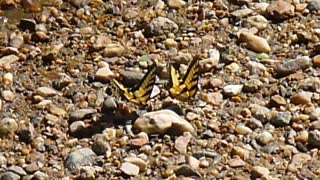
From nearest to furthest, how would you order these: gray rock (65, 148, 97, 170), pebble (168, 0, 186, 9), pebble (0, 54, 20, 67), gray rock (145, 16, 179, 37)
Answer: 1. gray rock (65, 148, 97, 170)
2. pebble (0, 54, 20, 67)
3. gray rock (145, 16, 179, 37)
4. pebble (168, 0, 186, 9)

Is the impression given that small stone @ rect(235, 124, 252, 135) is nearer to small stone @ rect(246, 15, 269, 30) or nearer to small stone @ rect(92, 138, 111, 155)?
small stone @ rect(92, 138, 111, 155)

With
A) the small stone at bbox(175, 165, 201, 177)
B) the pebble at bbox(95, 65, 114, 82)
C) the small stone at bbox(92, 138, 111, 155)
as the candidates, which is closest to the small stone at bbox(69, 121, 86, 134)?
the small stone at bbox(92, 138, 111, 155)

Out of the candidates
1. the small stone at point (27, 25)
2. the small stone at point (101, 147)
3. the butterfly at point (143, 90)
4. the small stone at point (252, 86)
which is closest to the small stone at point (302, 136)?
the small stone at point (252, 86)

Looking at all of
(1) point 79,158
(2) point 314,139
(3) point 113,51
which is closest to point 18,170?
(1) point 79,158

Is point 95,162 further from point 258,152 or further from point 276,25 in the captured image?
point 276,25

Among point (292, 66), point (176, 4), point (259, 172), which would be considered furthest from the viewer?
point (176, 4)

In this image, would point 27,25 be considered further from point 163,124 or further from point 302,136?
point 302,136
